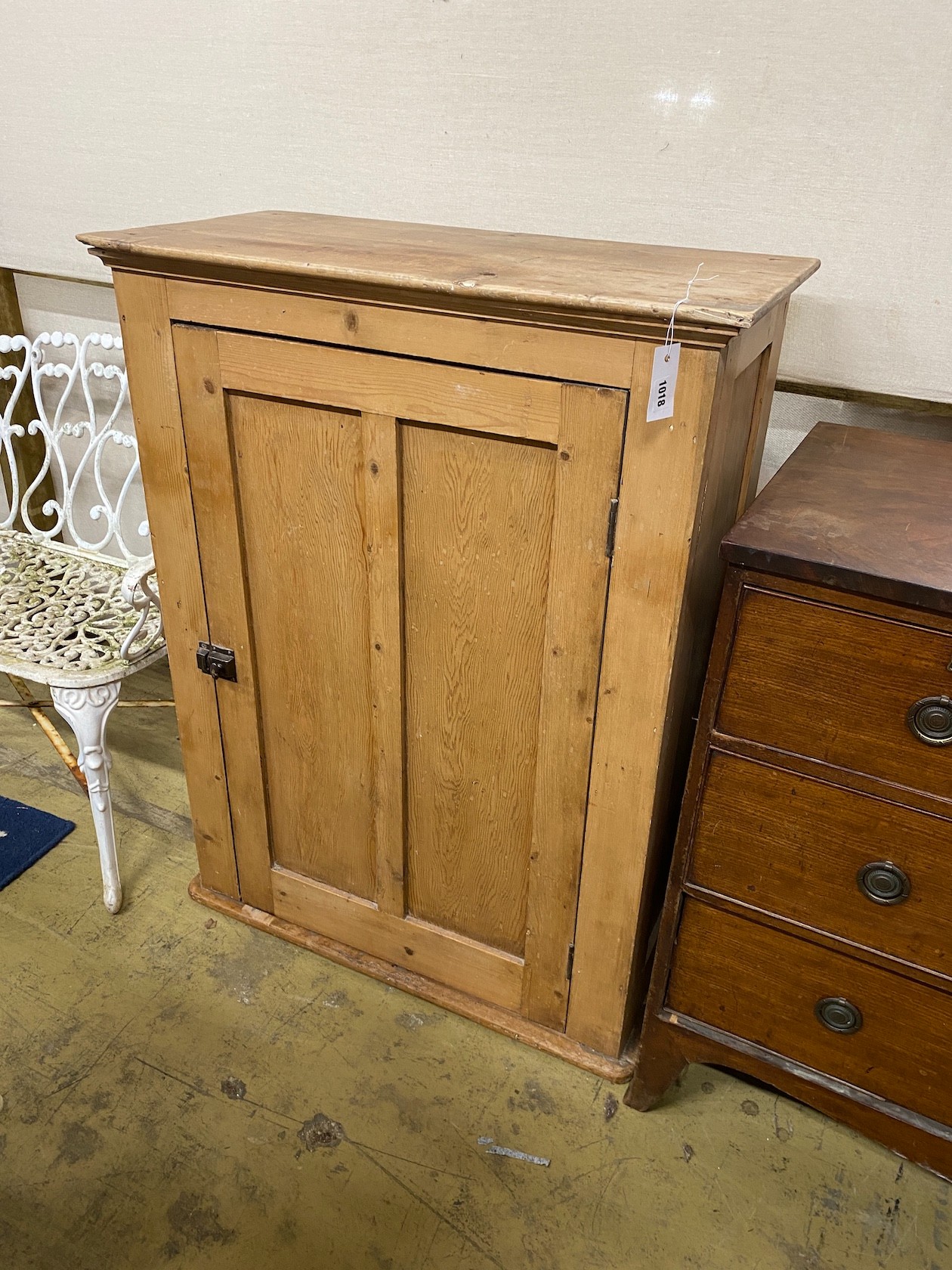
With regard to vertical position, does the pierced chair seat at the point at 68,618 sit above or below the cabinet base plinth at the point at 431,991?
above

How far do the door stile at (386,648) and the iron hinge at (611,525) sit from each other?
0.32 meters

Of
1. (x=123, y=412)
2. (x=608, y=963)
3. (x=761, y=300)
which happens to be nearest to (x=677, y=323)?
(x=761, y=300)

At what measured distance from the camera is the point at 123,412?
98.5 inches

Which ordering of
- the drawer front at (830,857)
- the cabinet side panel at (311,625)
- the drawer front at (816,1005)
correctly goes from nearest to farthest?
the drawer front at (830,857) → the drawer front at (816,1005) → the cabinet side panel at (311,625)

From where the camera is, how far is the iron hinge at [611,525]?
3.81ft

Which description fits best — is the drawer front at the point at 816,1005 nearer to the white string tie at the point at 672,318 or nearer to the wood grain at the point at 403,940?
the wood grain at the point at 403,940

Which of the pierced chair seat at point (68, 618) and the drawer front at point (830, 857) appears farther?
the pierced chair seat at point (68, 618)

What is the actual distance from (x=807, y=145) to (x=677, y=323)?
0.64 meters

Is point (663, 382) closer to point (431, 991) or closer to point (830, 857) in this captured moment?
point (830, 857)

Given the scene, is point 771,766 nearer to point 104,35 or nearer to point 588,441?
point 588,441

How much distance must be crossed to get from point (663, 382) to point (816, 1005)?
0.90 m

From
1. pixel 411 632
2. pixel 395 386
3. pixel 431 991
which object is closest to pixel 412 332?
pixel 395 386

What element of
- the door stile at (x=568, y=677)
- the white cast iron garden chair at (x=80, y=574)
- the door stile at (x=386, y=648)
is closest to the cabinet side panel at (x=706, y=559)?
the door stile at (x=568, y=677)

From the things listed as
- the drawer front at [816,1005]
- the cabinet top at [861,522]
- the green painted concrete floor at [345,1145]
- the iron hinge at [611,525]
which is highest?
the cabinet top at [861,522]
